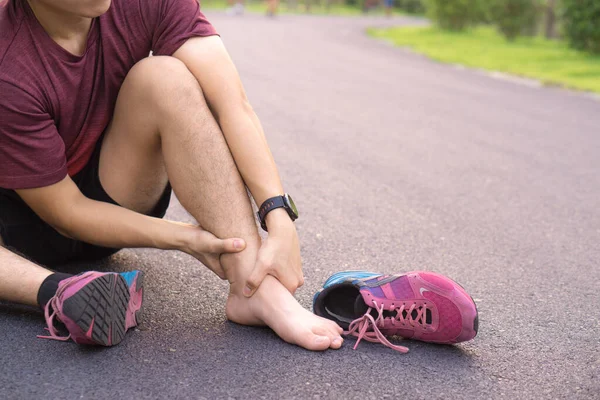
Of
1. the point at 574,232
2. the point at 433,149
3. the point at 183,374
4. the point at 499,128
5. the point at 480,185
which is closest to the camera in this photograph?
the point at 183,374

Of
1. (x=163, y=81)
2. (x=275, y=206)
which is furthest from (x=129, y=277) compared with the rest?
(x=163, y=81)

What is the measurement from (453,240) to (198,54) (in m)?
1.79

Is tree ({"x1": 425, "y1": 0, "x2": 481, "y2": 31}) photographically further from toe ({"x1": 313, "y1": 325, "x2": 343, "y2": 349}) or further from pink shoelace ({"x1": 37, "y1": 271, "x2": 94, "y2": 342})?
pink shoelace ({"x1": 37, "y1": 271, "x2": 94, "y2": 342})

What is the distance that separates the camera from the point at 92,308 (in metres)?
2.33

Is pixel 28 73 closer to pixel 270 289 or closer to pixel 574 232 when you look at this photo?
pixel 270 289

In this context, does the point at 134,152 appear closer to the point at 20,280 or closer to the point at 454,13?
the point at 20,280

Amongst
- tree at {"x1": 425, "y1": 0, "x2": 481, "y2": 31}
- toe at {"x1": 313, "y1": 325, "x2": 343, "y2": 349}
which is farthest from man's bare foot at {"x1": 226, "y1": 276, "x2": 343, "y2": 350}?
tree at {"x1": 425, "y1": 0, "x2": 481, "y2": 31}

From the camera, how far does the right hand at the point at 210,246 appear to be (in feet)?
8.46

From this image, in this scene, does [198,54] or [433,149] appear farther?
[433,149]

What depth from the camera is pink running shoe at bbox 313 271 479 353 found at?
247 cm

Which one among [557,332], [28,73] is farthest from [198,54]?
[557,332]

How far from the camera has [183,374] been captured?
2283mm

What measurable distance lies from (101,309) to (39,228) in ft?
2.13

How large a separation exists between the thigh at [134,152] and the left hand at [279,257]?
50 cm
